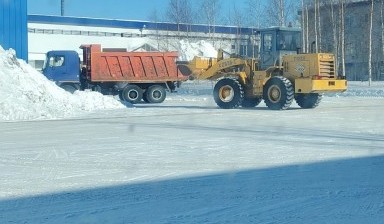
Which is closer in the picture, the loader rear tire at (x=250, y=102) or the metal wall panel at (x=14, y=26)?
the loader rear tire at (x=250, y=102)

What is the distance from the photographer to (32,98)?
24.5 metres

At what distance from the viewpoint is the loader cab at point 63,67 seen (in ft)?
111

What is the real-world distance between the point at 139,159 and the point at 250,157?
198 centimetres

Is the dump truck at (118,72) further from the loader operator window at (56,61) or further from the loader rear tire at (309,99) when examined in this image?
the loader rear tire at (309,99)

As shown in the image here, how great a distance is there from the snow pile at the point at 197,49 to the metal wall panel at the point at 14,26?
39177 millimetres

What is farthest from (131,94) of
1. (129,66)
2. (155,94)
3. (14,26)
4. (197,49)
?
(197,49)

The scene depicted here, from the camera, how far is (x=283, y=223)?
7.51m

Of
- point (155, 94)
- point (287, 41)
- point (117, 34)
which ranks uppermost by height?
point (117, 34)

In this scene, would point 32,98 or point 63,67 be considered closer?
point 32,98

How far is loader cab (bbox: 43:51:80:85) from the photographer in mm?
33938

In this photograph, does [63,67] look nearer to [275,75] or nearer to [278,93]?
[275,75]

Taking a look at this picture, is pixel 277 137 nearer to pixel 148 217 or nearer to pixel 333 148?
pixel 333 148

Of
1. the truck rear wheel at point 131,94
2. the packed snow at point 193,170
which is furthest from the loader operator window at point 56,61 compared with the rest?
the packed snow at point 193,170

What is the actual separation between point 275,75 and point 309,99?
1.70 metres
